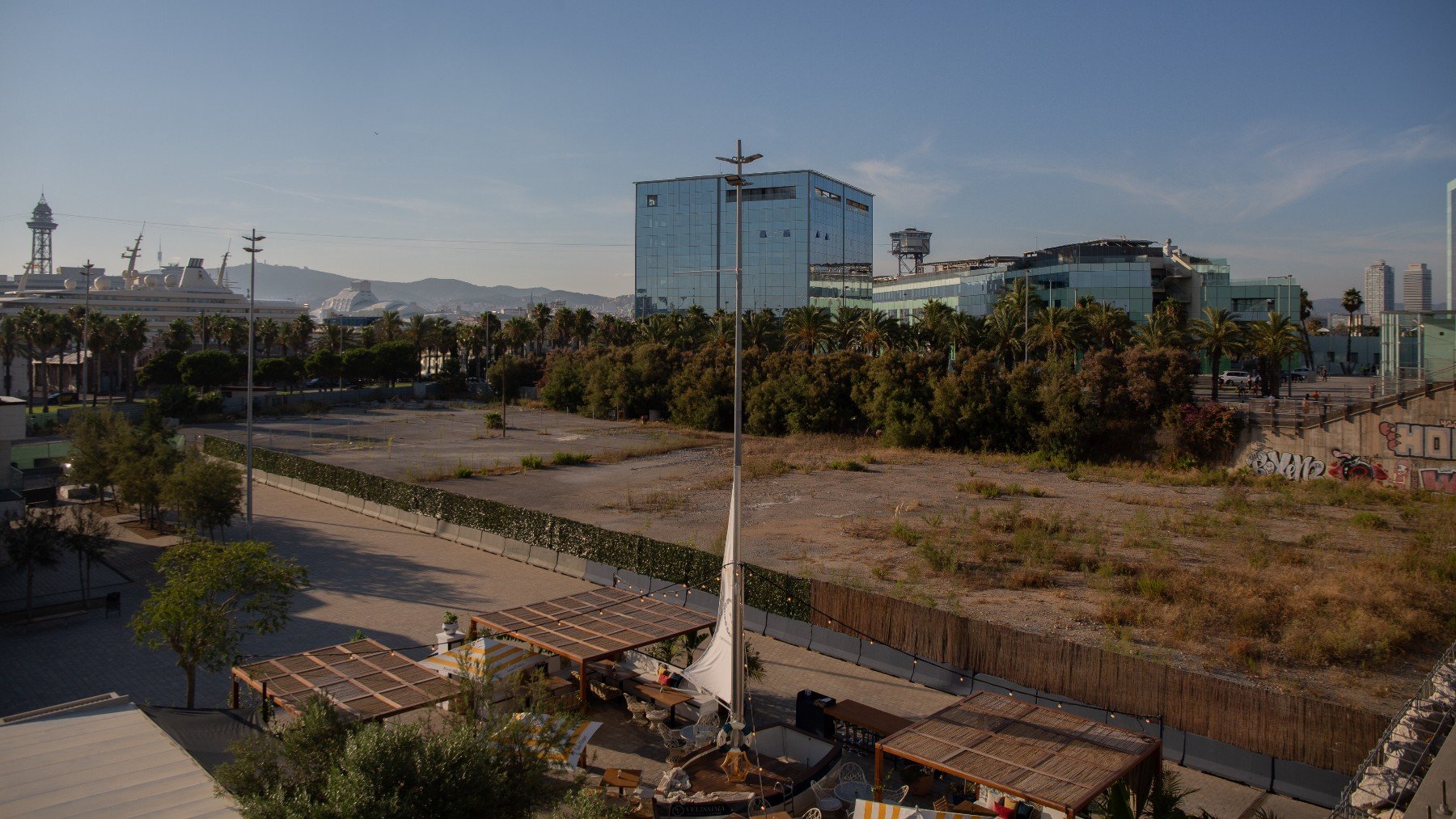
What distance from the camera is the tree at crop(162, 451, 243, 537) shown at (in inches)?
1061

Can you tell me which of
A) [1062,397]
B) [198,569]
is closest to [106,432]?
[198,569]

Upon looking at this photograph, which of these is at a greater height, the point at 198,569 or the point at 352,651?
the point at 198,569

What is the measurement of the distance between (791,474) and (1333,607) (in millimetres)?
25013

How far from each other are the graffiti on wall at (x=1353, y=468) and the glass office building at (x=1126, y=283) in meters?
37.1

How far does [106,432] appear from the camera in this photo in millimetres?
32938

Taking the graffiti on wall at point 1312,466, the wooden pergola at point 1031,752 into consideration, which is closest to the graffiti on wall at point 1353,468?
the graffiti on wall at point 1312,466

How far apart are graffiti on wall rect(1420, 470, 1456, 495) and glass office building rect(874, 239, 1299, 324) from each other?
39883 millimetres

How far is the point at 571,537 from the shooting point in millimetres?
25938

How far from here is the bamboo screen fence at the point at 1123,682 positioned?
42.7 feet

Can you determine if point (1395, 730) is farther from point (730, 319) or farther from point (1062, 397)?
point (730, 319)

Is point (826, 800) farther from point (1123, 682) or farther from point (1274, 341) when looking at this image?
point (1274, 341)

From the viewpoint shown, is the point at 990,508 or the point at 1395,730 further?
the point at 990,508

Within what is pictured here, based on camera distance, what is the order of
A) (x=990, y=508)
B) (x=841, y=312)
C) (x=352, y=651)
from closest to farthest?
(x=352, y=651), (x=990, y=508), (x=841, y=312)

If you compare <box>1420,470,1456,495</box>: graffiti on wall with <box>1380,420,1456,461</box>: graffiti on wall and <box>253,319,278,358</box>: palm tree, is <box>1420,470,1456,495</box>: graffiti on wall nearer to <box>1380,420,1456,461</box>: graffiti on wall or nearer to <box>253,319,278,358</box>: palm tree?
<box>1380,420,1456,461</box>: graffiti on wall
